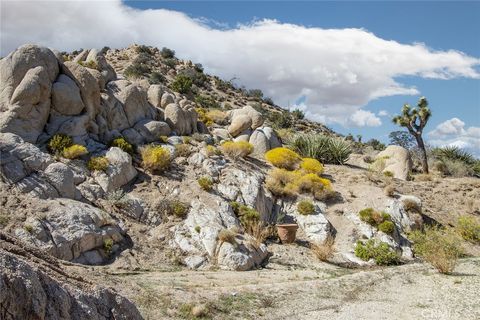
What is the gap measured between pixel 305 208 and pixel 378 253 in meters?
3.90

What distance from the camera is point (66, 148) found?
686 inches

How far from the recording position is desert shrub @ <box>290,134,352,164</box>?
27734 millimetres

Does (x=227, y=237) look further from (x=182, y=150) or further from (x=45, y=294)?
(x=45, y=294)

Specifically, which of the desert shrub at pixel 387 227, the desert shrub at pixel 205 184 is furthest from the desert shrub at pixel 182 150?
the desert shrub at pixel 387 227

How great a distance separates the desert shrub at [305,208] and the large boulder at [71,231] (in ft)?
27.2

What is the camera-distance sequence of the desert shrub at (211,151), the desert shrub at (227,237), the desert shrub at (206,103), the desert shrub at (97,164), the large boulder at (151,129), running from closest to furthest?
the desert shrub at (227,237)
the desert shrub at (97,164)
the desert shrub at (211,151)
the large boulder at (151,129)
the desert shrub at (206,103)

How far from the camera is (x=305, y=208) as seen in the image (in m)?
20.3

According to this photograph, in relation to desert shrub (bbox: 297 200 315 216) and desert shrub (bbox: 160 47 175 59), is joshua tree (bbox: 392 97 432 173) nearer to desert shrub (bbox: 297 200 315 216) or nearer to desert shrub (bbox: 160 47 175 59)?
desert shrub (bbox: 297 200 315 216)

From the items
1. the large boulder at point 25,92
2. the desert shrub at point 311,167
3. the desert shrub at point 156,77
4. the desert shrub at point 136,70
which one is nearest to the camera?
the large boulder at point 25,92

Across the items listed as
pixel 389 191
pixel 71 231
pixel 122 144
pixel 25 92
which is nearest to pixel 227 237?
pixel 71 231

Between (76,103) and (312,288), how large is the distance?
1183 centimetres

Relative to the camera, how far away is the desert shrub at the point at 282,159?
24156mm

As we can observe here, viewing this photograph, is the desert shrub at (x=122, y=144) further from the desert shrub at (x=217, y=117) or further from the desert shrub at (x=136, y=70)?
Result: the desert shrub at (x=136, y=70)

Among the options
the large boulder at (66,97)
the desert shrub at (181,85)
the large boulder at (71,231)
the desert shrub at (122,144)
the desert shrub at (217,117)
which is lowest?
the large boulder at (71,231)
